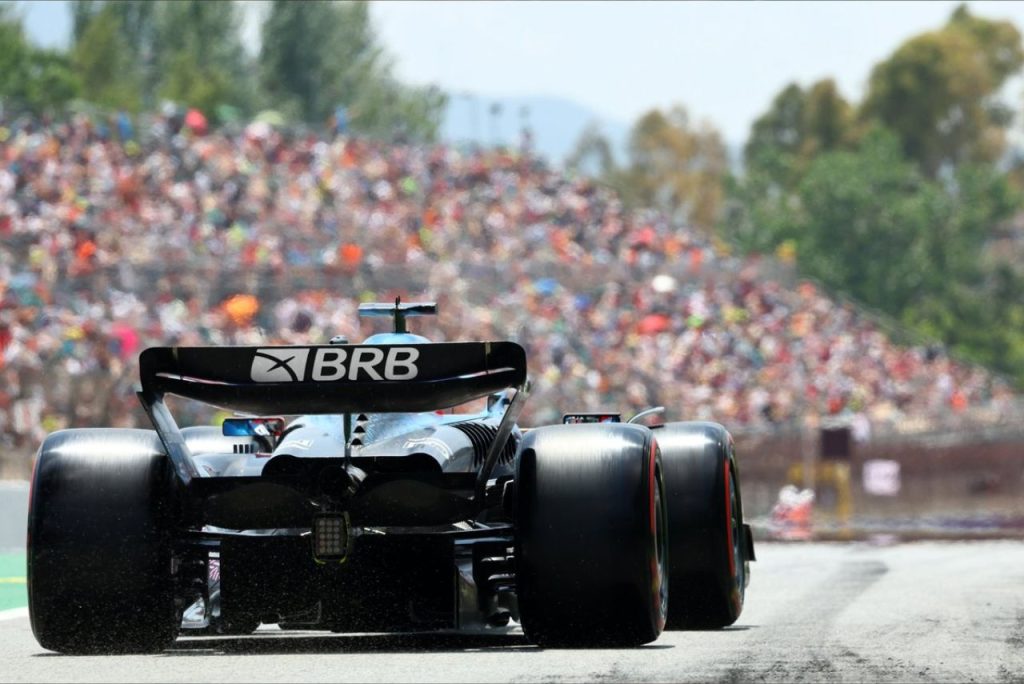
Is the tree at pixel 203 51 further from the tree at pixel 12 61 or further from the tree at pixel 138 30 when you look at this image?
the tree at pixel 12 61

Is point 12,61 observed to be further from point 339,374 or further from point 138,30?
point 339,374

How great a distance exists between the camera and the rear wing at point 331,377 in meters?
8.70

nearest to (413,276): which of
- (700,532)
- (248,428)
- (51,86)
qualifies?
(248,428)

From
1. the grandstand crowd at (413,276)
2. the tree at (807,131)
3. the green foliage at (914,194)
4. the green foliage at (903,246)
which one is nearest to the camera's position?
the grandstand crowd at (413,276)

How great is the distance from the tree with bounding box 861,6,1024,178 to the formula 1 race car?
8340 cm

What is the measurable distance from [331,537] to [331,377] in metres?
0.73

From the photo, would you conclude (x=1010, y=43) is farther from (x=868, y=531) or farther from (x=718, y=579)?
(x=718, y=579)

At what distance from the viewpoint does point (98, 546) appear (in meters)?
8.63

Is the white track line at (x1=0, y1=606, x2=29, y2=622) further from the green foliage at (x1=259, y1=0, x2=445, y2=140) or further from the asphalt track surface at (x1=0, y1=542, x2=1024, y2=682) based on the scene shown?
the green foliage at (x1=259, y1=0, x2=445, y2=140)

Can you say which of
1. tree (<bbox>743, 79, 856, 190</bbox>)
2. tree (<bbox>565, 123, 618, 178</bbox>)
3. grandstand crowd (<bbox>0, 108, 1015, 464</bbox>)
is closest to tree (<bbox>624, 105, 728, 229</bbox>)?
tree (<bbox>743, 79, 856, 190</bbox>)

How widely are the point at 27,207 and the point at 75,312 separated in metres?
3.82

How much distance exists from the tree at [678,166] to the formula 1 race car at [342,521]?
10219 cm

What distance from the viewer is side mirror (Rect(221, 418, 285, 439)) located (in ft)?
35.3

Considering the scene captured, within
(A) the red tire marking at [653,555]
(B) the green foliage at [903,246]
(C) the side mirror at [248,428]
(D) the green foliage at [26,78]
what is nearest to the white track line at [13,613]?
(C) the side mirror at [248,428]
